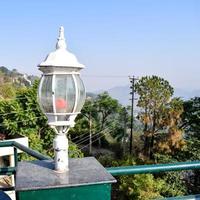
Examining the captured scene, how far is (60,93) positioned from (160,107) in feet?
49.7

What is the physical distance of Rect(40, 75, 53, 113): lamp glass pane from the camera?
135cm

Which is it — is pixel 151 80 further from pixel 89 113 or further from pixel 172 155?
pixel 89 113

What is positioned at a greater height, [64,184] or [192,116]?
[64,184]

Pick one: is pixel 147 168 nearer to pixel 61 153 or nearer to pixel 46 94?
pixel 61 153

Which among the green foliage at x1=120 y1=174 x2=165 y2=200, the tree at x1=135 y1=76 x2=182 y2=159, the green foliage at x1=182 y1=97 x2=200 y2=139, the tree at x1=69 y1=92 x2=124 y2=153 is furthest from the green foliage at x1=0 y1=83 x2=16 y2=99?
the green foliage at x1=120 y1=174 x2=165 y2=200

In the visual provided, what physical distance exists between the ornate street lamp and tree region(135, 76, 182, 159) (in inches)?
580

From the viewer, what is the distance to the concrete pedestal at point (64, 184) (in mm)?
1171

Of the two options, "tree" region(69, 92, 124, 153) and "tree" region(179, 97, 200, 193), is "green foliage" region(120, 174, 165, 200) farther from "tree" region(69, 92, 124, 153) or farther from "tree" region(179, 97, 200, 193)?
"tree" region(69, 92, 124, 153)

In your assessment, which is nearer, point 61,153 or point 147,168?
point 61,153

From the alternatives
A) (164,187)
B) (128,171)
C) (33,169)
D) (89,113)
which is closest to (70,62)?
(33,169)

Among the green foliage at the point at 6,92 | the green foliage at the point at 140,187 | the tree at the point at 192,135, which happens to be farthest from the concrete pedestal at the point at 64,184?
the green foliage at the point at 6,92

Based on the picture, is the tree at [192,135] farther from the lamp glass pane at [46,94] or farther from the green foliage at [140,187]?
the lamp glass pane at [46,94]

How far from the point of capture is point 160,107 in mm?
16234

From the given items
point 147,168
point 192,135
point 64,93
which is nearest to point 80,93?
point 64,93
